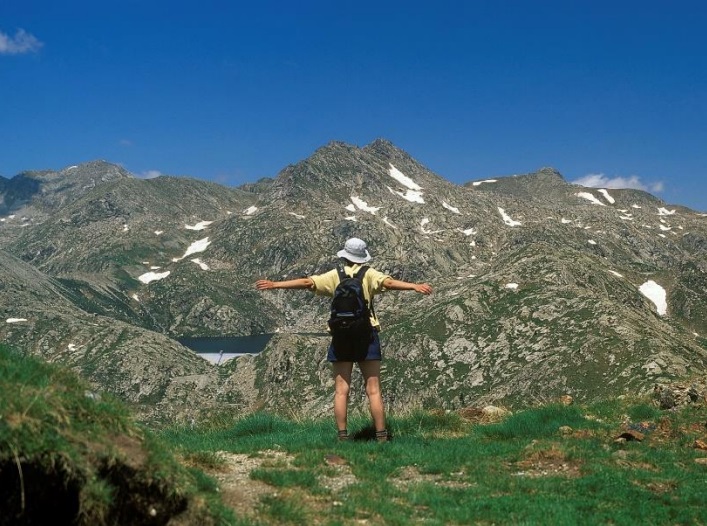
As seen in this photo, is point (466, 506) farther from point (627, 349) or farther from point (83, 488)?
point (627, 349)

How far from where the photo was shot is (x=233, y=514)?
809 cm

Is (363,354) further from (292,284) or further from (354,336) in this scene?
(292,284)

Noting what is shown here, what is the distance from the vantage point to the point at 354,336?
12.5 m

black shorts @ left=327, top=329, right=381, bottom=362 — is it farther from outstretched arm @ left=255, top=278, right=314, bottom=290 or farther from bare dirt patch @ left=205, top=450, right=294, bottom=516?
bare dirt patch @ left=205, top=450, right=294, bottom=516

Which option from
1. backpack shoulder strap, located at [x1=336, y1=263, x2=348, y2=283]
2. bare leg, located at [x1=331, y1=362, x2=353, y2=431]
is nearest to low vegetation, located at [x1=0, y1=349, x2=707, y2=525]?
bare leg, located at [x1=331, y1=362, x2=353, y2=431]

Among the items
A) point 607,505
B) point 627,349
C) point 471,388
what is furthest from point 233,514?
point 471,388

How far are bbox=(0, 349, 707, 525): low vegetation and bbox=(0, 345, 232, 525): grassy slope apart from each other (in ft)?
0.05

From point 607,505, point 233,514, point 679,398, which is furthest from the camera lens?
point 679,398

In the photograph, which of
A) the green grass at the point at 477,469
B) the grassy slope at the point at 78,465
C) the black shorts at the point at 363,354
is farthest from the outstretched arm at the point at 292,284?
the grassy slope at the point at 78,465

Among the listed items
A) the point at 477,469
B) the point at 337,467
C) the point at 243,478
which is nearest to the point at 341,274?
the point at 337,467

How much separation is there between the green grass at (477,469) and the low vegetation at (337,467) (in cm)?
3

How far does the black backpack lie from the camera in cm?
1241

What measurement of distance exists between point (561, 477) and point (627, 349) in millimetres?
158546

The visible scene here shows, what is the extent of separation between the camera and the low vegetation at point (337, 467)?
22.2ft
